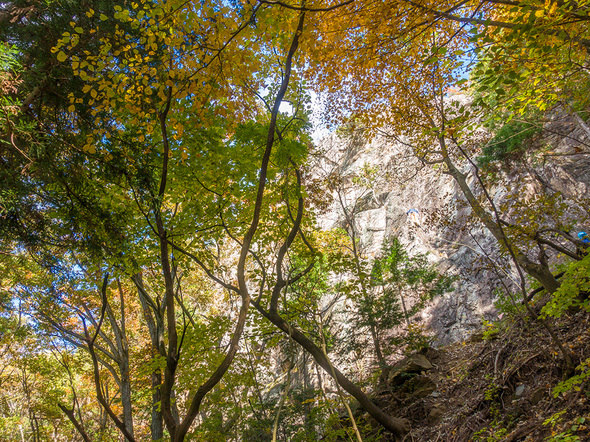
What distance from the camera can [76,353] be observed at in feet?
42.2

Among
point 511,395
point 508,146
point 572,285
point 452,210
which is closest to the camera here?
point 572,285

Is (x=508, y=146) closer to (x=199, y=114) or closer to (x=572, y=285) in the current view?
(x=572, y=285)

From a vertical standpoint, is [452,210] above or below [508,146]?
below

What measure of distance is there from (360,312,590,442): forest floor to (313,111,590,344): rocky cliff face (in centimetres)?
161

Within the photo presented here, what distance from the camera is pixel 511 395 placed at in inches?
156

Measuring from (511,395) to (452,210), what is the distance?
4259 mm

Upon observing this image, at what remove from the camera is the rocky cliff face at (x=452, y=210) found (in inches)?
384

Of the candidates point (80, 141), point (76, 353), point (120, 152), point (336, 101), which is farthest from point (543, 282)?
point (76, 353)

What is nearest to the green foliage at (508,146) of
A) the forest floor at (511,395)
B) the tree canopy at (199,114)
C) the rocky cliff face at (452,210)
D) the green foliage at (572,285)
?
the rocky cliff face at (452,210)

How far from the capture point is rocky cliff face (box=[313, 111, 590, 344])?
9.77m

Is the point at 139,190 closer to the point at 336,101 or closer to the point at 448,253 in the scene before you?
the point at 336,101

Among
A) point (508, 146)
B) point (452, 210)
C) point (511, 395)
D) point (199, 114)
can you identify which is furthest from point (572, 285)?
point (508, 146)

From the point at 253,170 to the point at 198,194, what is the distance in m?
1.06

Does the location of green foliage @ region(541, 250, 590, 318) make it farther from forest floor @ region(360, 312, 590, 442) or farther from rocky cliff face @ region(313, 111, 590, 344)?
rocky cliff face @ region(313, 111, 590, 344)
